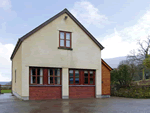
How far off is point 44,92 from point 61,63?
2791mm

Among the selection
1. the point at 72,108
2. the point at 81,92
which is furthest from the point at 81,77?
the point at 72,108

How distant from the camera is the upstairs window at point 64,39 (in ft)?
53.2

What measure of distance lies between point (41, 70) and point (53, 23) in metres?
4.12

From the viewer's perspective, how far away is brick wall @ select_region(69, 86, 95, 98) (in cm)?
1631

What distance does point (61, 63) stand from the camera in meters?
15.9

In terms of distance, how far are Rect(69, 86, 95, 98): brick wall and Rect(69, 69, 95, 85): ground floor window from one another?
17.1 inches

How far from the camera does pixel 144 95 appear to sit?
687 inches

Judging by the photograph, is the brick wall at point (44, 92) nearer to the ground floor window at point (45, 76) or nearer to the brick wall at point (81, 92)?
the ground floor window at point (45, 76)

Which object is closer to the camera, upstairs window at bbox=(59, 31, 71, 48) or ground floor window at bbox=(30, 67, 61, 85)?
ground floor window at bbox=(30, 67, 61, 85)

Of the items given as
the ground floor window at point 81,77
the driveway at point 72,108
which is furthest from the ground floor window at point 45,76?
the driveway at point 72,108

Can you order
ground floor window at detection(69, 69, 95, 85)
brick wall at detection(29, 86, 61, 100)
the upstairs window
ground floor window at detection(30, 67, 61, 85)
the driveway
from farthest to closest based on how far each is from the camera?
ground floor window at detection(69, 69, 95, 85) → the upstairs window → ground floor window at detection(30, 67, 61, 85) → brick wall at detection(29, 86, 61, 100) → the driveway

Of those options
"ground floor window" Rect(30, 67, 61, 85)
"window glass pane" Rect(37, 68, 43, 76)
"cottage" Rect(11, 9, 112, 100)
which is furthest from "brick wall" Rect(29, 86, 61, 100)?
"window glass pane" Rect(37, 68, 43, 76)

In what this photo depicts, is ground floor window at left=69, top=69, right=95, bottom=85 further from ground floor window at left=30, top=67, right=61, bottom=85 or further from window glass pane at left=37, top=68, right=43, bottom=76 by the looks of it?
window glass pane at left=37, top=68, right=43, bottom=76

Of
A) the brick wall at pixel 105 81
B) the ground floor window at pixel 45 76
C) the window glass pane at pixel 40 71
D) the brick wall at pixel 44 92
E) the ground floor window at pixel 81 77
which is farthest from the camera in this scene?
the brick wall at pixel 105 81
